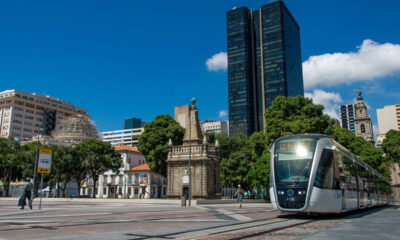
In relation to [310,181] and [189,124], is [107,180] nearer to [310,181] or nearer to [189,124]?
[189,124]

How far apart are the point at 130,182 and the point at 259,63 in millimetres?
88734

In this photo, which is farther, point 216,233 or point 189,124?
point 189,124

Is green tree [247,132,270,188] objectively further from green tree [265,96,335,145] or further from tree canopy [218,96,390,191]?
green tree [265,96,335,145]

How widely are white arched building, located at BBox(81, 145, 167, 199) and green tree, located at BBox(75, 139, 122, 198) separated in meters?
15.1

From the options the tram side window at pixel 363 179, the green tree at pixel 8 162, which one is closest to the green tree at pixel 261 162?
the tram side window at pixel 363 179

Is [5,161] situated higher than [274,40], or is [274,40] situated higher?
[274,40]

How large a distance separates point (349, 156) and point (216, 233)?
1266 centimetres

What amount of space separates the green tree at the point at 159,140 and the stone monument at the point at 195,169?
8958 mm

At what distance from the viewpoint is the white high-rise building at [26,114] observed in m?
144

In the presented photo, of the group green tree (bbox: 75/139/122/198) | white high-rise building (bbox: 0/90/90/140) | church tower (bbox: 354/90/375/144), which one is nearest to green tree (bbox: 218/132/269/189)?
green tree (bbox: 75/139/122/198)

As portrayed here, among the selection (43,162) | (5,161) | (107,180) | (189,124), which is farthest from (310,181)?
(107,180)

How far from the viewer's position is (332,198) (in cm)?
1628

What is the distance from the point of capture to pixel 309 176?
15750mm

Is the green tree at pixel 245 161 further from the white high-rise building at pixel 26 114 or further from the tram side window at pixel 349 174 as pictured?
the white high-rise building at pixel 26 114
